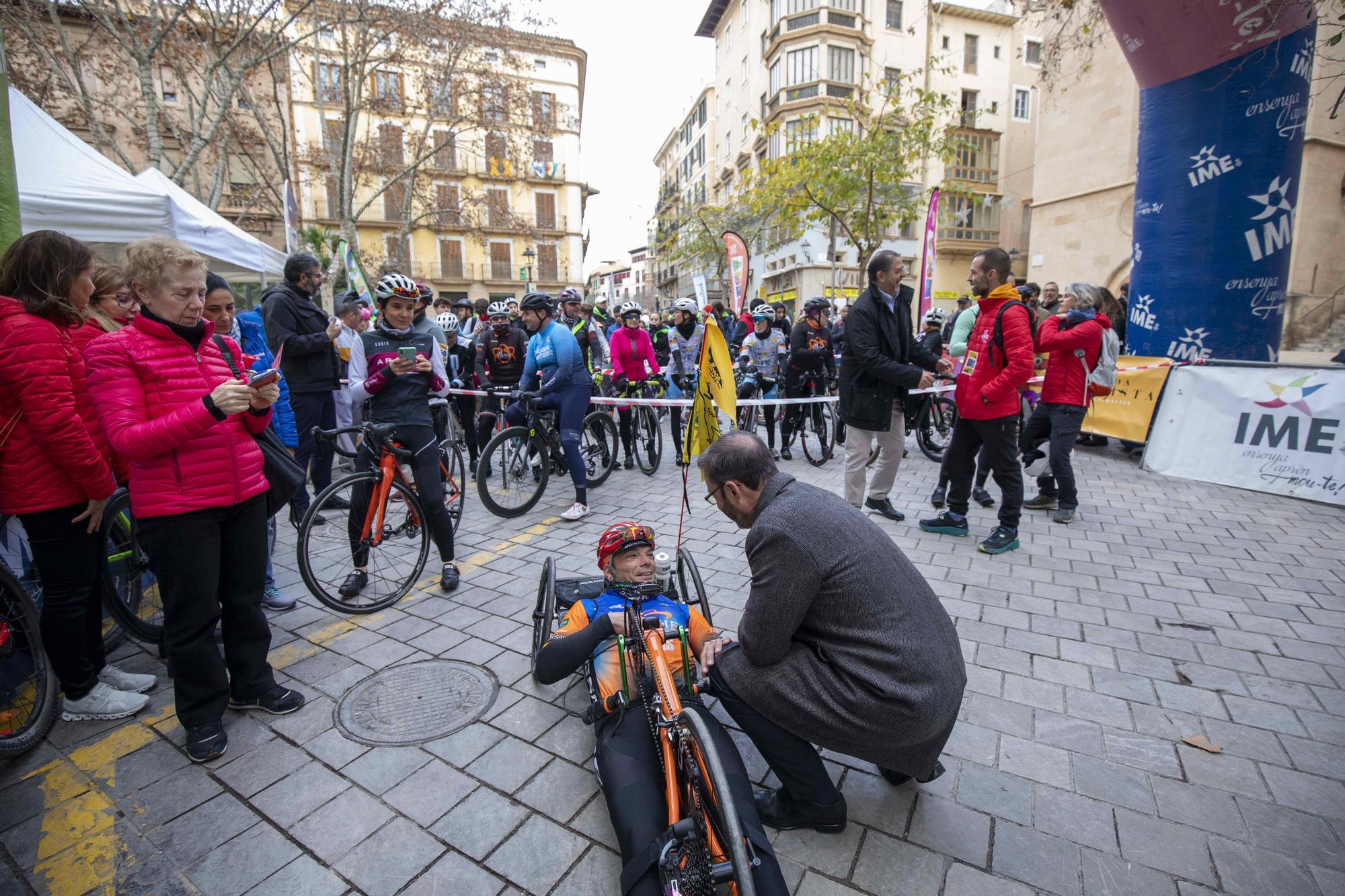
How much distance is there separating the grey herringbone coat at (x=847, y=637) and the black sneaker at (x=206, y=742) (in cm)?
226

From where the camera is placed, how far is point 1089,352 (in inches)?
219

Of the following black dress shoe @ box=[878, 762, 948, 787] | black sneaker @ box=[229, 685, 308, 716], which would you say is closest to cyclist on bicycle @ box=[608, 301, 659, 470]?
black sneaker @ box=[229, 685, 308, 716]

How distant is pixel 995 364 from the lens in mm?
4684

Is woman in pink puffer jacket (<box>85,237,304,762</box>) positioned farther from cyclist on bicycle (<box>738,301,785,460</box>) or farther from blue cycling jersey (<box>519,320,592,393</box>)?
cyclist on bicycle (<box>738,301,785,460</box>)

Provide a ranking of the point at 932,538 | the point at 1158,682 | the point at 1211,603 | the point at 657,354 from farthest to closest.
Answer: the point at 657,354 → the point at 932,538 → the point at 1211,603 → the point at 1158,682

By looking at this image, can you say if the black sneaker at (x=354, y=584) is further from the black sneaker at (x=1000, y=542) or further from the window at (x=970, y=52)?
the window at (x=970, y=52)

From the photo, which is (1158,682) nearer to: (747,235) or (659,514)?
(659,514)

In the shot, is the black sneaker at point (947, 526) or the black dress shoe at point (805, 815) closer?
the black dress shoe at point (805, 815)

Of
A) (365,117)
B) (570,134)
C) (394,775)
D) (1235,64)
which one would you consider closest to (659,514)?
(394,775)

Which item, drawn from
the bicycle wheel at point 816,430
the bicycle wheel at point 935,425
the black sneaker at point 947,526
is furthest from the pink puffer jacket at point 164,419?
the bicycle wheel at point 935,425

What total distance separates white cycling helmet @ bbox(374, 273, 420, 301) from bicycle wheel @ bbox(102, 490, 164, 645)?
1.80 meters

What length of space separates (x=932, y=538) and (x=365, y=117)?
142 ft

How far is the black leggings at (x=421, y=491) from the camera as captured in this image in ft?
13.3

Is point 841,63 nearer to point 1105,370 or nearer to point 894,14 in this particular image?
point 894,14
